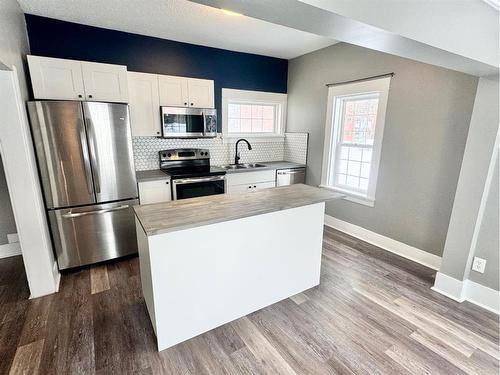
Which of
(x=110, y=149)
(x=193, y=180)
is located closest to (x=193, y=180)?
(x=193, y=180)

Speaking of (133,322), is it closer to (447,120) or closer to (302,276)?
(302,276)

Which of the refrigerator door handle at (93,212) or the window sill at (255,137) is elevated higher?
the window sill at (255,137)

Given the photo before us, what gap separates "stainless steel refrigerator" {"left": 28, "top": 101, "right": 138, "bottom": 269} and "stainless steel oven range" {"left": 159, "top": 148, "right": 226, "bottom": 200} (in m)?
0.59

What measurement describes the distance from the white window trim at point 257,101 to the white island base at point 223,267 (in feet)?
8.07

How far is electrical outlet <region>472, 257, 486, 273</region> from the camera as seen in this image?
2.29 metres

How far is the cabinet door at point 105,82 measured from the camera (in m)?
2.69

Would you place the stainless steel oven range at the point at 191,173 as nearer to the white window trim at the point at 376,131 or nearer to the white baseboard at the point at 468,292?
the white window trim at the point at 376,131

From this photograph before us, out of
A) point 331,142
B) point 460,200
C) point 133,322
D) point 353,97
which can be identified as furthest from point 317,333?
point 353,97

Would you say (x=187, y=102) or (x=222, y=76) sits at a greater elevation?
(x=222, y=76)

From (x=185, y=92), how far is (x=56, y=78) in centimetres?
146

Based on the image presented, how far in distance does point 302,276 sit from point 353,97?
256 centimetres

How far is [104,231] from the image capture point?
2848 mm

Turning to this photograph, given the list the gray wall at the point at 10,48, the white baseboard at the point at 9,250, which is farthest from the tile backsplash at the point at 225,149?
the white baseboard at the point at 9,250

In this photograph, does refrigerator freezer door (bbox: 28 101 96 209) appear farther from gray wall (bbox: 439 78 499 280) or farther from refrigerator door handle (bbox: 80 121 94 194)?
gray wall (bbox: 439 78 499 280)
